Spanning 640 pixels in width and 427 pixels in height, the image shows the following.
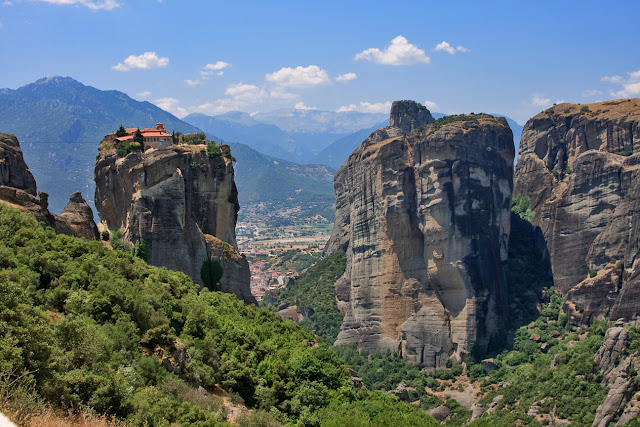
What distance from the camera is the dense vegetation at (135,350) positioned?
15.5 m

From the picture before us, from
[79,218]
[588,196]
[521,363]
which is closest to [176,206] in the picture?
[79,218]

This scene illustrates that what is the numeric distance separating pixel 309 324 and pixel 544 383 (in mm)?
32237

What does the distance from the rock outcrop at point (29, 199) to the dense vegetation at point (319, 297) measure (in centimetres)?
4180

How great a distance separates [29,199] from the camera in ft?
101

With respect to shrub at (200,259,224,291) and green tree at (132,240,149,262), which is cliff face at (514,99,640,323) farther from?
green tree at (132,240,149,262)

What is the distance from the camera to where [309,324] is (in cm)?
7800

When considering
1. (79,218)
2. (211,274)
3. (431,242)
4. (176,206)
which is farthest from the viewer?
(431,242)

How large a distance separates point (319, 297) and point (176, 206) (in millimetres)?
45935

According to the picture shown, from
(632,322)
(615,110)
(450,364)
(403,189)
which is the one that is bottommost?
(450,364)

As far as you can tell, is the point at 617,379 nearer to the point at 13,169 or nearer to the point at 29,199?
the point at 29,199

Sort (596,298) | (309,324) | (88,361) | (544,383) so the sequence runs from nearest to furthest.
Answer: (88,361) → (544,383) → (596,298) → (309,324)

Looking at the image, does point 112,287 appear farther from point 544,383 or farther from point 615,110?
point 615,110

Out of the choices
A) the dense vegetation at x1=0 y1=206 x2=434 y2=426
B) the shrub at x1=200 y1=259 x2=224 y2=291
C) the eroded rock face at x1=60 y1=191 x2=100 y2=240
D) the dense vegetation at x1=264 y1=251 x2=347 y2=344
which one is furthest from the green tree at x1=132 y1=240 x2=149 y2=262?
the dense vegetation at x1=264 y1=251 x2=347 y2=344

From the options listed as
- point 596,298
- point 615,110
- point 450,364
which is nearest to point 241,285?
point 450,364
